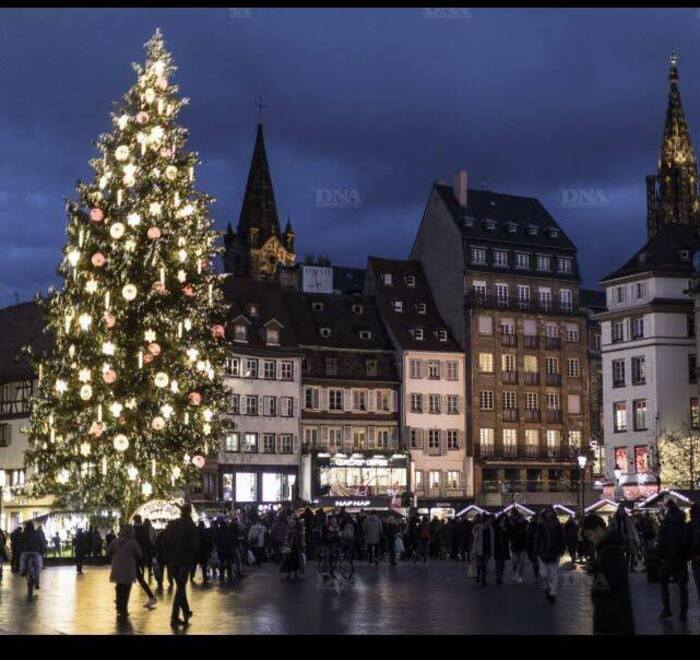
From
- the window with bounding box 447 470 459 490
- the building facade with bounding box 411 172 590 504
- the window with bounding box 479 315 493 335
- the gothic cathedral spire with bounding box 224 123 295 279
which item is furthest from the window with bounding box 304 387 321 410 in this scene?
the gothic cathedral spire with bounding box 224 123 295 279

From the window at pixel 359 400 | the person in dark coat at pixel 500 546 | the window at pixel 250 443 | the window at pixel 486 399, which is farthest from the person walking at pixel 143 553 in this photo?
the window at pixel 486 399

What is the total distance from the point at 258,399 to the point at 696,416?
24.3m

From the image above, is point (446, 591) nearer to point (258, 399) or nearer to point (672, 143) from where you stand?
point (258, 399)

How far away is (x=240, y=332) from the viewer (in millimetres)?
80250

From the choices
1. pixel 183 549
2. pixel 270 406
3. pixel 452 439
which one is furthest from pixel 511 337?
pixel 183 549

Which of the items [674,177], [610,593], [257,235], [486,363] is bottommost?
[610,593]

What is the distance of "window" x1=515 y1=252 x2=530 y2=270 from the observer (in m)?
89.8

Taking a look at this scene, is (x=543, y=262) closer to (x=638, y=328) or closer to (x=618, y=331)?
(x=618, y=331)

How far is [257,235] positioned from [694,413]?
6647 cm

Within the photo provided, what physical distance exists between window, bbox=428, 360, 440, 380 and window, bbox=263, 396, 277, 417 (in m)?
10.1

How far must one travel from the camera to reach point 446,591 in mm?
29109

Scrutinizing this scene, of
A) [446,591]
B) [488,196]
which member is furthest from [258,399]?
[446,591]

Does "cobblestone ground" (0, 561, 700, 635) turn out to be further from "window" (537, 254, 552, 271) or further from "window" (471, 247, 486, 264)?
"window" (537, 254, 552, 271)

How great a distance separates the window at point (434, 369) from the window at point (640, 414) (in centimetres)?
1221
